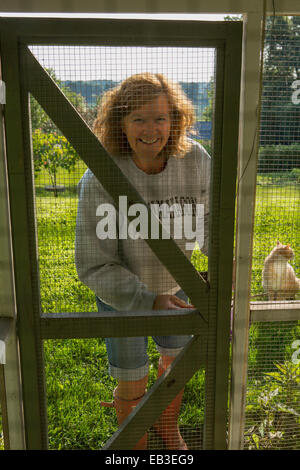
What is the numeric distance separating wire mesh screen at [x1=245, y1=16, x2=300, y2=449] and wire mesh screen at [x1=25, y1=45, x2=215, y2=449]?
0.19 meters

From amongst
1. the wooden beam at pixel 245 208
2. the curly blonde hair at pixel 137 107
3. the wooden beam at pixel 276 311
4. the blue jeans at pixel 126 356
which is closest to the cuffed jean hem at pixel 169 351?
the blue jeans at pixel 126 356

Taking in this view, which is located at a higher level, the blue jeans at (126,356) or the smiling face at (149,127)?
the smiling face at (149,127)

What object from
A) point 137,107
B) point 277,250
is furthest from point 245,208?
point 137,107

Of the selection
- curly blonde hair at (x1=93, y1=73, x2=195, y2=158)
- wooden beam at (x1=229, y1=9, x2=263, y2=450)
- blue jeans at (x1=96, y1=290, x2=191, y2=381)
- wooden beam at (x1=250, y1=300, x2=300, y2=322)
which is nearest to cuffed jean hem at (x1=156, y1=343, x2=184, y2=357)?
blue jeans at (x1=96, y1=290, x2=191, y2=381)

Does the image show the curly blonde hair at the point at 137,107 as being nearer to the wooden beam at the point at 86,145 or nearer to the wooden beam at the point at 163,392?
the wooden beam at the point at 86,145

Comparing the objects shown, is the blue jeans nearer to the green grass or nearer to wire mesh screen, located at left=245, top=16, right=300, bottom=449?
the green grass

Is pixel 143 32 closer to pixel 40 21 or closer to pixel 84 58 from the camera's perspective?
pixel 84 58

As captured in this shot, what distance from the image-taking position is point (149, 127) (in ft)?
4.33

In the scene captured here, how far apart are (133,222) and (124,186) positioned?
122 mm

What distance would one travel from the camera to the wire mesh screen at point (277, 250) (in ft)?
4.27

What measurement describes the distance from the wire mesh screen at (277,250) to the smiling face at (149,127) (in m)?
0.32

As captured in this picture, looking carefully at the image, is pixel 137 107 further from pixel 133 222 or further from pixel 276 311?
pixel 276 311
